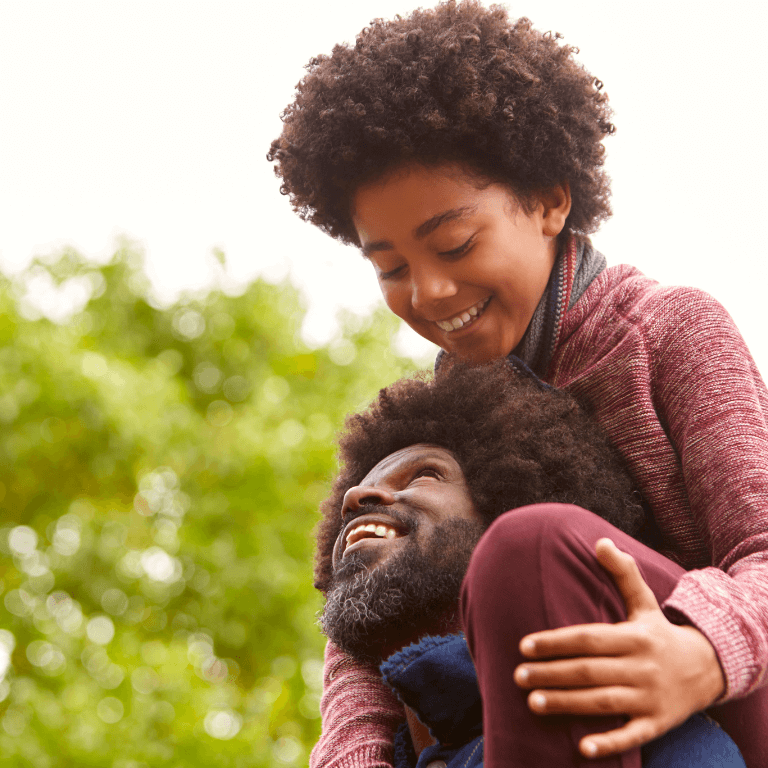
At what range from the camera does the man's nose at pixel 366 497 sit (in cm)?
216

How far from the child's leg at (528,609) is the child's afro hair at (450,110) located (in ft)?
4.25

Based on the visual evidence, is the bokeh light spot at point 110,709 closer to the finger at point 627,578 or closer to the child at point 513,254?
the child at point 513,254

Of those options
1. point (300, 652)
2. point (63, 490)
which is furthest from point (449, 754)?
point (63, 490)

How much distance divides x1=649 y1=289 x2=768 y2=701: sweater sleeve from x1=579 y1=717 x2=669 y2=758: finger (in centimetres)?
20

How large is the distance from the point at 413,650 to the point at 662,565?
21.5 inches

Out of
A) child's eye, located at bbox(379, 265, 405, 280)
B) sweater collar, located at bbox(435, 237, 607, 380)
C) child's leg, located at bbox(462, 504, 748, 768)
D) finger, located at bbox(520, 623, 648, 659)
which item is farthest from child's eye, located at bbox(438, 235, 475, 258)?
finger, located at bbox(520, 623, 648, 659)

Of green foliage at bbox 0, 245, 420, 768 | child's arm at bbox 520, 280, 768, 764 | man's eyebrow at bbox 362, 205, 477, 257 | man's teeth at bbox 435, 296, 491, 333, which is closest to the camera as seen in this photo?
child's arm at bbox 520, 280, 768, 764

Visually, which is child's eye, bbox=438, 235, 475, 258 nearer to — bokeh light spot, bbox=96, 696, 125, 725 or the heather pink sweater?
the heather pink sweater

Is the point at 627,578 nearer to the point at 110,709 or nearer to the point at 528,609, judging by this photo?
the point at 528,609

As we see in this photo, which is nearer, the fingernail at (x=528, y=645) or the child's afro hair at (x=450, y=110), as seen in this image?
the fingernail at (x=528, y=645)

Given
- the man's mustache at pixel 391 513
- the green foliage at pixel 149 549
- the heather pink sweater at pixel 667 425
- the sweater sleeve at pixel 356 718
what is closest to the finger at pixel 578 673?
the heather pink sweater at pixel 667 425

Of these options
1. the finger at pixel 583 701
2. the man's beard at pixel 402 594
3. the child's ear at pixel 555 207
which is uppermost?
the child's ear at pixel 555 207

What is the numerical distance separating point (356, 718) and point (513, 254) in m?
1.33

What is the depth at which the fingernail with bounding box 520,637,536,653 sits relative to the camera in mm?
1319
